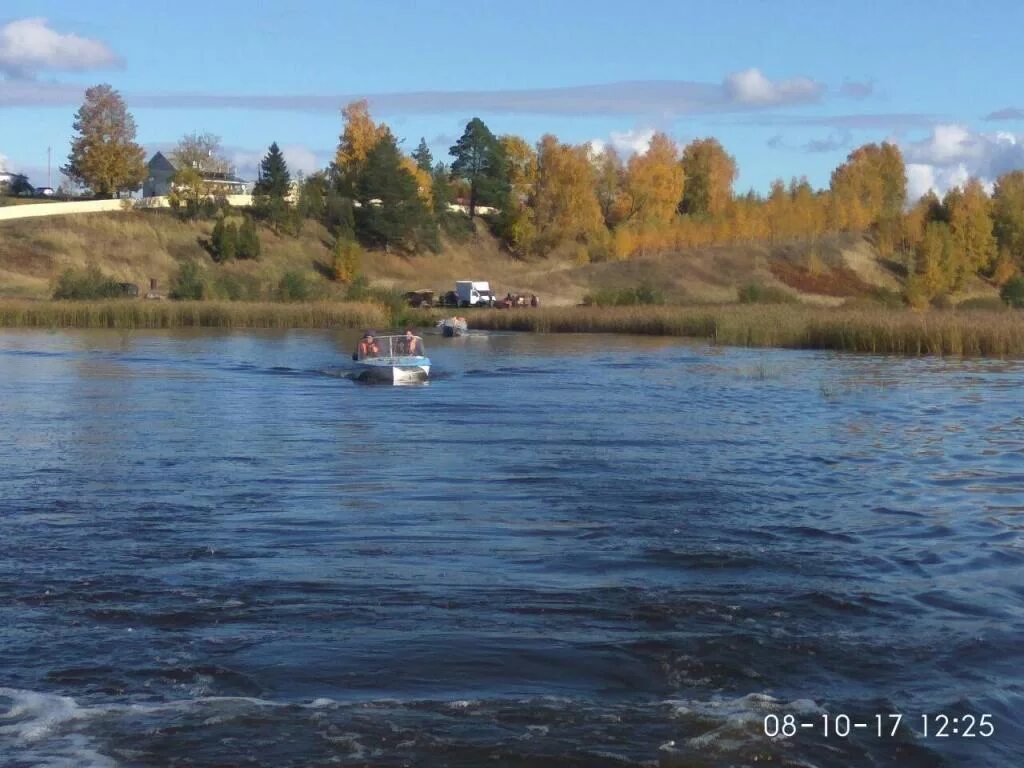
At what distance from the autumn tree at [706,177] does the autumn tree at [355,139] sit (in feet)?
136

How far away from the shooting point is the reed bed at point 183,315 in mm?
67500

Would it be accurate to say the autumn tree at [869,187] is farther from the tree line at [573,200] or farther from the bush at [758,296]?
the bush at [758,296]

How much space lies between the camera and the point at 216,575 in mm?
13750

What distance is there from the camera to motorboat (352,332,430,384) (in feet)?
127

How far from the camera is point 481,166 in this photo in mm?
160250

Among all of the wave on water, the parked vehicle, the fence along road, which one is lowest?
the wave on water

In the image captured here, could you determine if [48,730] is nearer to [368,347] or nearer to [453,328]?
[368,347]

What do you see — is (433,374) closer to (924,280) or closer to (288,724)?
(288,724)

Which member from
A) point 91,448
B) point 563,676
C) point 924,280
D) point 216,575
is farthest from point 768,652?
point 924,280

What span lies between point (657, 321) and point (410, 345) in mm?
32676

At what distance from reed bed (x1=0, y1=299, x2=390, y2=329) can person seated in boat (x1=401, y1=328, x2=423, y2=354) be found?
2990 centimetres

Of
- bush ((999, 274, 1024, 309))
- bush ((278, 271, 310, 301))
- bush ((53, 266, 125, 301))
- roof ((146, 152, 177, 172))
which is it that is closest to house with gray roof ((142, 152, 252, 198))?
roof ((146, 152, 177, 172))

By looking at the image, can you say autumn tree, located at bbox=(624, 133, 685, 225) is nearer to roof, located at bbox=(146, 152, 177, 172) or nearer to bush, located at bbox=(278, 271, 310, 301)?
roof, located at bbox=(146, 152, 177, 172)
